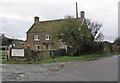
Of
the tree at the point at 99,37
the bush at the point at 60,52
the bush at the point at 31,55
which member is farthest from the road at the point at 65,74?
the tree at the point at 99,37

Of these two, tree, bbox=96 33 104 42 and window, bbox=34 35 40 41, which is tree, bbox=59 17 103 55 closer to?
tree, bbox=96 33 104 42

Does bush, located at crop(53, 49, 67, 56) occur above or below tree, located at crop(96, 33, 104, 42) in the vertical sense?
below

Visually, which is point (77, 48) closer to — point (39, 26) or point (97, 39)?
→ point (97, 39)

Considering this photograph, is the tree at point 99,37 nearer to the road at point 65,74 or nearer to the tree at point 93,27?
the tree at point 93,27

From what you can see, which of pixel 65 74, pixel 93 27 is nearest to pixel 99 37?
pixel 93 27

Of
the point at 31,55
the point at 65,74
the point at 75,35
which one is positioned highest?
the point at 75,35

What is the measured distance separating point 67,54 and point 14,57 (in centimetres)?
1254

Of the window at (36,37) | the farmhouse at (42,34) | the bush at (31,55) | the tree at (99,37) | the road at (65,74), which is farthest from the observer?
the window at (36,37)

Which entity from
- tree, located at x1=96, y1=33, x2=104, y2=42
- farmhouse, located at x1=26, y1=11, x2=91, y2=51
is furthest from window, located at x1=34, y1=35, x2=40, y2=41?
tree, located at x1=96, y1=33, x2=104, y2=42

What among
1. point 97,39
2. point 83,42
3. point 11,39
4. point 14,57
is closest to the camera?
point 14,57

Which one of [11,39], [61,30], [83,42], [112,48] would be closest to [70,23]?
[61,30]

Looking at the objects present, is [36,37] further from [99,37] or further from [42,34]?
[99,37]

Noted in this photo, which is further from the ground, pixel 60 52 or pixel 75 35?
pixel 75 35

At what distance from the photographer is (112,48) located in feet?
212
